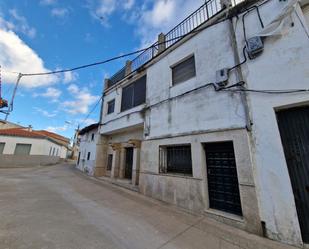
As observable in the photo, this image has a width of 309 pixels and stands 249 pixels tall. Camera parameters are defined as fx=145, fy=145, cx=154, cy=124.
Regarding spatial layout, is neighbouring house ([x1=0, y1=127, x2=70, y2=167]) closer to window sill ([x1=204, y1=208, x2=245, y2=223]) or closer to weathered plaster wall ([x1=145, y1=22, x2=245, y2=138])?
weathered plaster wall ([x1=145, y1=22, x2=245, y2=138])

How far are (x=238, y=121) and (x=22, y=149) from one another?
22.5 m

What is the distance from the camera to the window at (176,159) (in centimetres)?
544

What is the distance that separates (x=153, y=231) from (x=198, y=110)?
12.4ft

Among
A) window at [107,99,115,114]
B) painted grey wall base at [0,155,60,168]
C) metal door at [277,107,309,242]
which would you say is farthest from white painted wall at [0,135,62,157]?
metal door at [277,107,309,242]

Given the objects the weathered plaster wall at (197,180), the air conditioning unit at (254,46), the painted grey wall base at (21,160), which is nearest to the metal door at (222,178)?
the weathered plaster wall at (197,180)

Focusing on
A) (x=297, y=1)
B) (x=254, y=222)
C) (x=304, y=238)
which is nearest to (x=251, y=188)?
(x=254, y=222)

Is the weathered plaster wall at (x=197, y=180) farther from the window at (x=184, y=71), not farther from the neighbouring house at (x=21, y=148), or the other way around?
the neighbouring house at (x=21, y=148)

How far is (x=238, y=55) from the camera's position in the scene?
14.5ft

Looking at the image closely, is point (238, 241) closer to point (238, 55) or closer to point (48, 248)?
point (48, 248)

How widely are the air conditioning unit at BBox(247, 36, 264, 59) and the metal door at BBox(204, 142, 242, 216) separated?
8.49 feet

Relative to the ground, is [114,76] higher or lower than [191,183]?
higher

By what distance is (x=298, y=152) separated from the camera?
323cm

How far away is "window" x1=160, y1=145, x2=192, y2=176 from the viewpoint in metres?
5.44

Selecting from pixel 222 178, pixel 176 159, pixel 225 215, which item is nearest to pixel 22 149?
pixel 176 159
